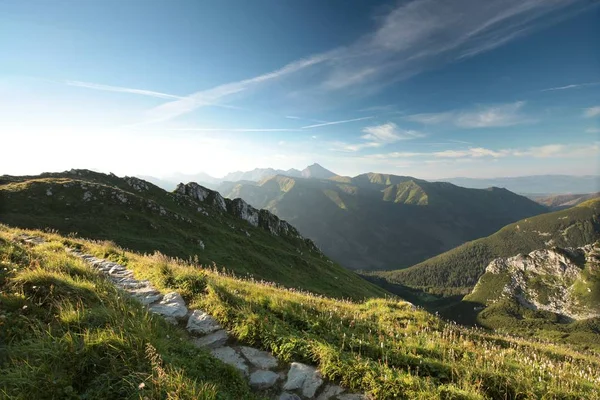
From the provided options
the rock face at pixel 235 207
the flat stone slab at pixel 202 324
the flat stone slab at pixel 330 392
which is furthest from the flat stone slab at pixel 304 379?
the rock face at pixel 235 207

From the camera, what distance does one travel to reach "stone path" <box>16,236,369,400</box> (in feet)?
17.1

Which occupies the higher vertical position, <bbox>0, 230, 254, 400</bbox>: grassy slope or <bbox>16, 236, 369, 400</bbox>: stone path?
<bbox>0, 230, 254, 400</bbox>: grassy slope

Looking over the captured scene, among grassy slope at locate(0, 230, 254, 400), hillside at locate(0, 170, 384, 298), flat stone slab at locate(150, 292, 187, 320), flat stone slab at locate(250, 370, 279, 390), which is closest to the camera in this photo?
grassy slope at locate(0, 230, 254, 400)

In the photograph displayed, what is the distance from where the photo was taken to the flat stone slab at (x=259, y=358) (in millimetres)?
5953

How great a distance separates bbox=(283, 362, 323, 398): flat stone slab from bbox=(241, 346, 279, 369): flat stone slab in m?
0.48

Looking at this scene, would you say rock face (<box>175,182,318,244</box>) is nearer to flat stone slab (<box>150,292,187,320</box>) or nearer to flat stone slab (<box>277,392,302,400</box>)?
flat stone slab (<box>150,292,187,320</box>)

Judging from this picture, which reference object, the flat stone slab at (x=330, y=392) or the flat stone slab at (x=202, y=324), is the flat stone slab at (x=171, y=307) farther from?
the flat stone slab at (x=330, y=392)

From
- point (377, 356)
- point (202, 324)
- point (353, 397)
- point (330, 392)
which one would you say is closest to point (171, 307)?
point (202, 324)

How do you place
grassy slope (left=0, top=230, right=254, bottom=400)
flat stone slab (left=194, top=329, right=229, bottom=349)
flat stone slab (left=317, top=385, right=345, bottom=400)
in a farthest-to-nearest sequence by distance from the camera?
1. flat stone slab (left=194, top=329, right=229, bottom=349)
2. flat stone slab (left=317, top=385, right=345, bottom=400)
3. grassy slope (left=0, top=230, right=254, bottom=400)

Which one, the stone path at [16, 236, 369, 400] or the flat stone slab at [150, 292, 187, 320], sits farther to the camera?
the flat stone slab at [150, 292, 187, 320]

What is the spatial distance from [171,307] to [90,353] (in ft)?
11.3

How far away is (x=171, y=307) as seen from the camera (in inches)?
309

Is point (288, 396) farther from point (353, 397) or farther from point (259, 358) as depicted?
point (259, 358)

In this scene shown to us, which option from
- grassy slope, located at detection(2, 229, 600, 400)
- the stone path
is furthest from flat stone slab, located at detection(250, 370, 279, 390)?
grassy slope, located at detection(2, 229, 600, 400)
